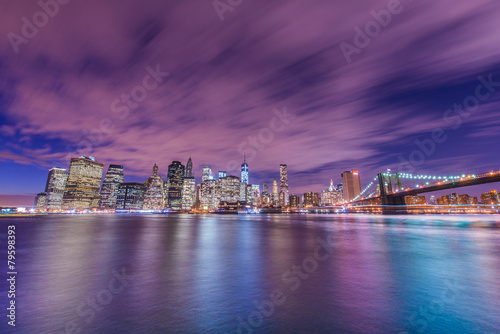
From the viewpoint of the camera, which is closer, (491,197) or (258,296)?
(258,296)

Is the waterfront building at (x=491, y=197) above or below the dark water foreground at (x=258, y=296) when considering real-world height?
above

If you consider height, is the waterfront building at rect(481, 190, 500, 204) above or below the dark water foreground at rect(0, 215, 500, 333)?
above

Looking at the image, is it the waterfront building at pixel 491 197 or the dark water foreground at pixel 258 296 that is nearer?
the dark water foreground at pixel 258 296

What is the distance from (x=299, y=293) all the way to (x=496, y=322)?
4941 millimetres

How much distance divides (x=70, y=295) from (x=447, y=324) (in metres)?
11.4

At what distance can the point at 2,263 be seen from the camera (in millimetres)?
13289

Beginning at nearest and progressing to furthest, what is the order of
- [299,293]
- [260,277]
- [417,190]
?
[299,293] < [260,277] < [417,190]

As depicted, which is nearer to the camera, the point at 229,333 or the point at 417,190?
the point at 229,333

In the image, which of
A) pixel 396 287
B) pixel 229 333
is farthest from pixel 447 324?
pixel 229 333

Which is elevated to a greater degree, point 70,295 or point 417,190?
point 417,190

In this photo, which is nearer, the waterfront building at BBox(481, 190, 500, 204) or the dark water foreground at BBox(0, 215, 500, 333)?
the dark water foreground at BBox(0, 215, 500, 333)

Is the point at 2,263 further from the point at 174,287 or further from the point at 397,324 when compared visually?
the point at 397,324

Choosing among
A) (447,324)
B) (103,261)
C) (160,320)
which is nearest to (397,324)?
(447,324)

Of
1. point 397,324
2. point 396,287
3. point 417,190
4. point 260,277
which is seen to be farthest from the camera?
point 417,190
